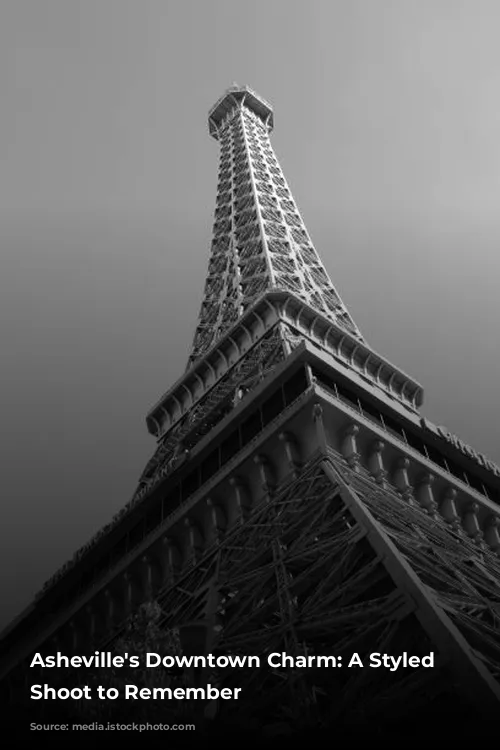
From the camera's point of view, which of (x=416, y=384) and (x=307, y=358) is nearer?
(x=307, y=358)

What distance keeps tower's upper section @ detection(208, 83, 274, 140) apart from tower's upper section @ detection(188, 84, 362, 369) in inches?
6.9

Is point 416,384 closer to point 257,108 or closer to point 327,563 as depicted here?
point 327,563

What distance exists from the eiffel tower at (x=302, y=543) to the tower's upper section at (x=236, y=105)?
159ft

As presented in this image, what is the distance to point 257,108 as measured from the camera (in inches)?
3620

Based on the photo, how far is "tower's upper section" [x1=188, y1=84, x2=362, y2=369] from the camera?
2005 inches

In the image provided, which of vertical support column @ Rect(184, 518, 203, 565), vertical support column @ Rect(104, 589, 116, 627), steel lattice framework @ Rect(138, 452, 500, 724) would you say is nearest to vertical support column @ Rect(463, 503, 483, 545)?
steel lattice framework @ Rect(138, 452, 500, 724)

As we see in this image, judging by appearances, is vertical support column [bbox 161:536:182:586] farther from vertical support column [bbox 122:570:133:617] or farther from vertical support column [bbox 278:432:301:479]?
vertical support column [bbox 278:432:301:479]

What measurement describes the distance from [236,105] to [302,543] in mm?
78117

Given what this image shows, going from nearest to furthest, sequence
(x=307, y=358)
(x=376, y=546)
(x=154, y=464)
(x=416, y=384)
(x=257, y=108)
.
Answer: (x=376, y=546) < (x=307, y=358) < (x=154, y=464) < (x=416, y=384) < (x=257, y=108)

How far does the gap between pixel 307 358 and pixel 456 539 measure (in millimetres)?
7600

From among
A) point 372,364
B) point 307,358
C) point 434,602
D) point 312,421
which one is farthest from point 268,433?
point 372,364

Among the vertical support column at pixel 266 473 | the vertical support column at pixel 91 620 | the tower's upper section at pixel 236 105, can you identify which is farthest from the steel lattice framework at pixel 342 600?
the tower's upper section at pixel 236 105

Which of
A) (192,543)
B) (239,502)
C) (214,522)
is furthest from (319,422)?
(192,543)

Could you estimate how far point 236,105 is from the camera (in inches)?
3556
